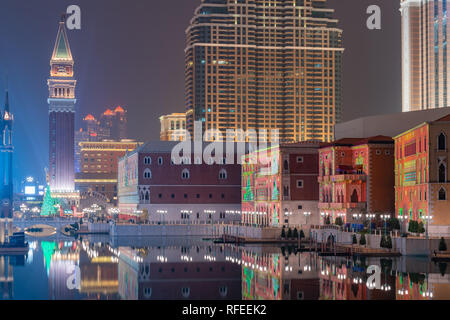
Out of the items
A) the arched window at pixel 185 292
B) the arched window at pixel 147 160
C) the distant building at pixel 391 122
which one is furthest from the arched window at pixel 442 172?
the arched window at pixel 147 160

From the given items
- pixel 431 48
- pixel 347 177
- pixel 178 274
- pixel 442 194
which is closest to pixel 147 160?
pixel 347 177

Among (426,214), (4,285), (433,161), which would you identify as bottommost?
(4,285)

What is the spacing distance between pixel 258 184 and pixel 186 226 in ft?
38.3

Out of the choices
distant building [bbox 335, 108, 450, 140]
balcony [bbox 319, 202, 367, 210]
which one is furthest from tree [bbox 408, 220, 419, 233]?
distant building [bbox 335, 108, 450, 140]

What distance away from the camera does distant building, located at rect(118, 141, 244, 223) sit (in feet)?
437

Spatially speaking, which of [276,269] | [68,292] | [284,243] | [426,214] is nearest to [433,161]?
[426,214]

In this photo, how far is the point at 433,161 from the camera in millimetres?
78562

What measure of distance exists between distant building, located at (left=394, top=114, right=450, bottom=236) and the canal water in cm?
744

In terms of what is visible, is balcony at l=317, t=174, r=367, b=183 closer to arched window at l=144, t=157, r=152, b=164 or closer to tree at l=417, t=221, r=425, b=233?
tree at l=417, t=221, r=425, b=233

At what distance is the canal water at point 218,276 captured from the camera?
55875 mm

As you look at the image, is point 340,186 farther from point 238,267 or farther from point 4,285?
point 4,285

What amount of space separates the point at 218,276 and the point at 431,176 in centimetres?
2398

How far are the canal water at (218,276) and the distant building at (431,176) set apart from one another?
7.44 meters

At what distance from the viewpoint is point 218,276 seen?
66.8 metres
